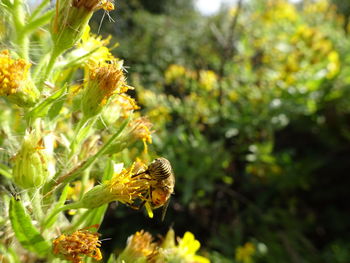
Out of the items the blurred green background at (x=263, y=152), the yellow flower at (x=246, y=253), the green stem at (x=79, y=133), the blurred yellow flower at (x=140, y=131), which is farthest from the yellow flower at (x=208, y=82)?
the green stem at (x=79, y=133)

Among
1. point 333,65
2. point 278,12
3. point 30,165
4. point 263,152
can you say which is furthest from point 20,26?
point 278,12

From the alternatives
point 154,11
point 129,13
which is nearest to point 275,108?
point 129,13

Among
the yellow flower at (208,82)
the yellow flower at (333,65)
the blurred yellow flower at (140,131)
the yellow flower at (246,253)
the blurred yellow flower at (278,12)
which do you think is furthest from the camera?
the blurred yellow flower at (278,12)

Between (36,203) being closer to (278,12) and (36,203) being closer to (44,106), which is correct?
(44,106)

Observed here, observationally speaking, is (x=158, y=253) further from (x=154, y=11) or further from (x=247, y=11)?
(x=154, y=11)

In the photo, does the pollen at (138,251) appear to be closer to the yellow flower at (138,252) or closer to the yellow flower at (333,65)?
the yellow flower at (138,252)

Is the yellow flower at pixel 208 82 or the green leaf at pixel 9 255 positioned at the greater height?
the green leaf at pixel 9 255
